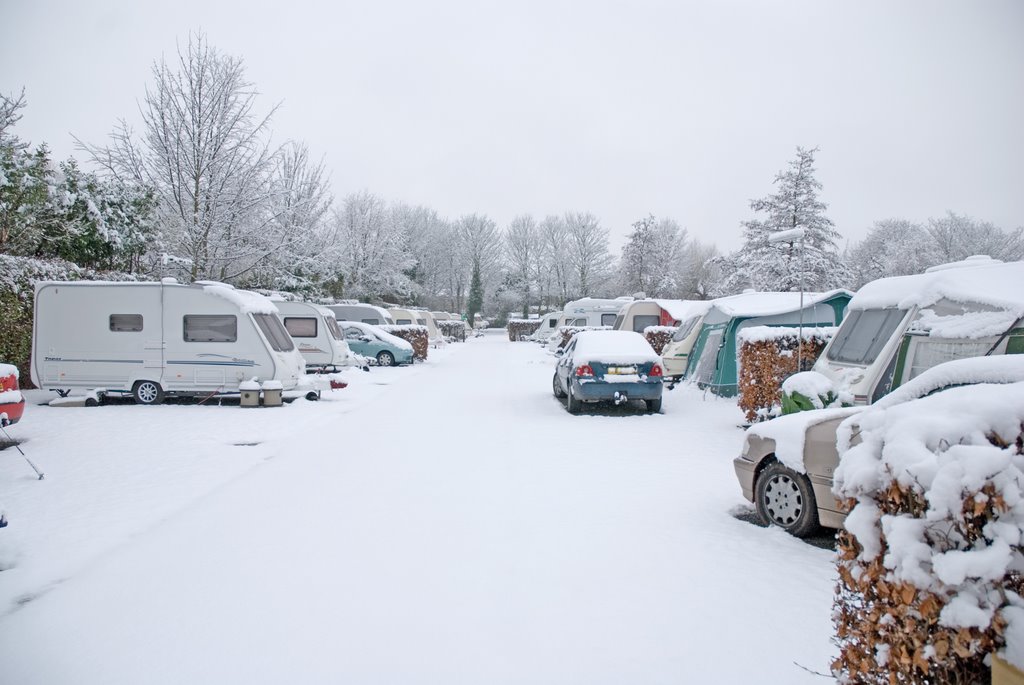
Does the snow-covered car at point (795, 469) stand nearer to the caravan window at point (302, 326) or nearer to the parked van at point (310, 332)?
the parked van at point (310, 332)

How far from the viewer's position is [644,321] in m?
25.1

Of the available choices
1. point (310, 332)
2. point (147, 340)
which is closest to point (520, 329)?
point (310, 332)

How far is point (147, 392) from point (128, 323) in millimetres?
1439

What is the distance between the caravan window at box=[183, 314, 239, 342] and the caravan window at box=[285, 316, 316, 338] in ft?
17.2

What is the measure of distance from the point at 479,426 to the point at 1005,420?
8.57 metres

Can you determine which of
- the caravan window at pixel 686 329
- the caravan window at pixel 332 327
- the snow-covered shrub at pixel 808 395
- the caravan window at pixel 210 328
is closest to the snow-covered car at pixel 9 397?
the caravan window at pixel 210 328

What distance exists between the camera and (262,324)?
1278 centimetres

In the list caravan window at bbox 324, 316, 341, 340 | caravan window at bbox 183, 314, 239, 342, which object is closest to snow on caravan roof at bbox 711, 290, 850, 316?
caravan window at bbox 183, 314, 239, 342

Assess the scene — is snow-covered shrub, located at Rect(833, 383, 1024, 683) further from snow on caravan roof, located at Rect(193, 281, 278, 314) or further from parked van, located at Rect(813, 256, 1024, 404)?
snow on caravan roof, located at Rect(193, 281, 278, 314)

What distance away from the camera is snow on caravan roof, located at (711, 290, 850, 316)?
1368 cm

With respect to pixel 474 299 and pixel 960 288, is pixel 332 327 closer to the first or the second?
pixel 960 288

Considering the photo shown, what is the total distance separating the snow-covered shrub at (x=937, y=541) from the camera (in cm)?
181

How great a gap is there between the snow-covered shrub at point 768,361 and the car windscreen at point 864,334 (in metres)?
0.84

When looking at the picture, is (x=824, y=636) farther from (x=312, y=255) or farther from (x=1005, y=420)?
(x=312, y=255)
